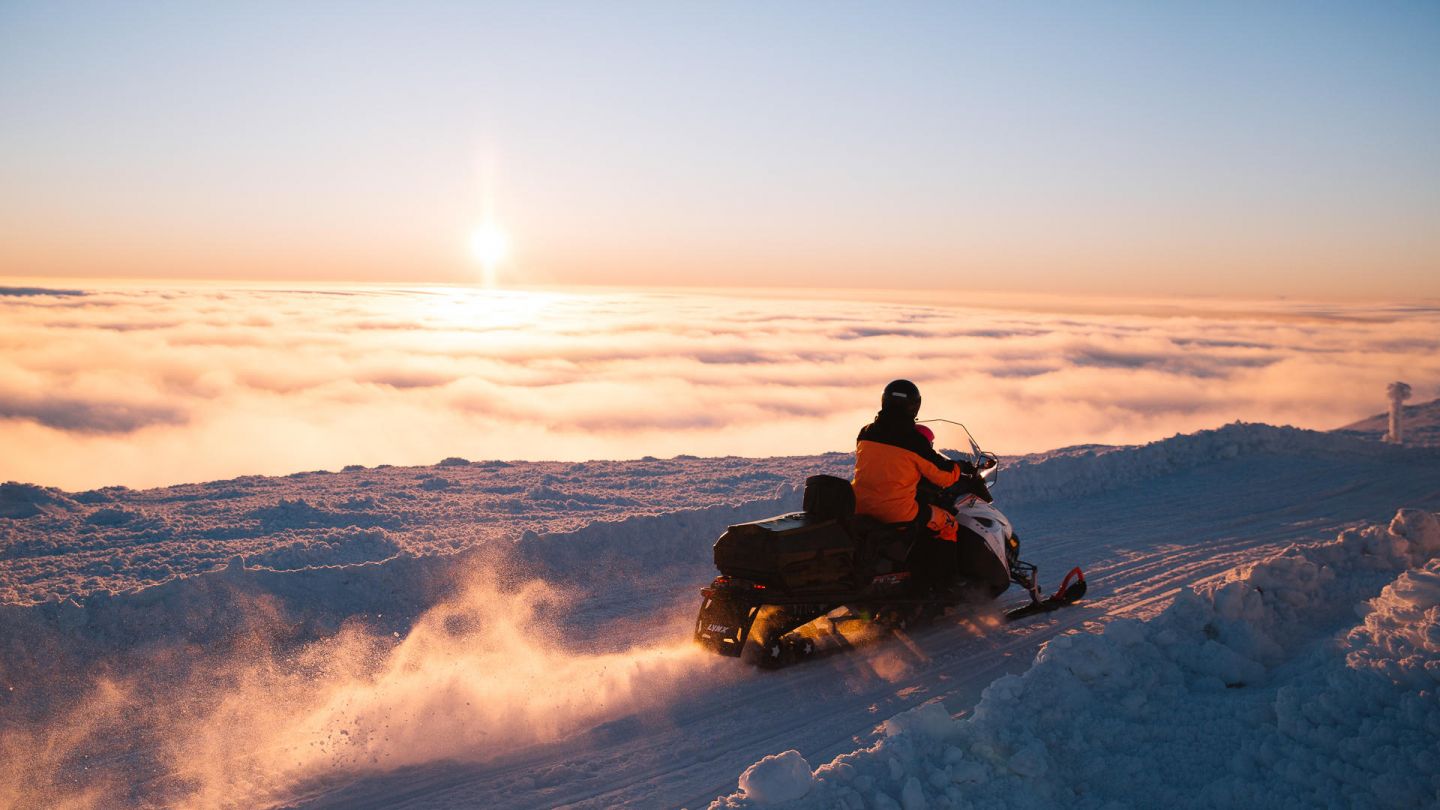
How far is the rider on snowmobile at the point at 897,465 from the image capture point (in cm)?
683

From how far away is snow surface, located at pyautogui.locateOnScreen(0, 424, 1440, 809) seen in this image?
424cm

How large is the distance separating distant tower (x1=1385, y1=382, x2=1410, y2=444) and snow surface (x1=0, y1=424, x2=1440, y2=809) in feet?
19.0

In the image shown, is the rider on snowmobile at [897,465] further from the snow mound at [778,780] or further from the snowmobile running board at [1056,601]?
the snow mound at [778,780]

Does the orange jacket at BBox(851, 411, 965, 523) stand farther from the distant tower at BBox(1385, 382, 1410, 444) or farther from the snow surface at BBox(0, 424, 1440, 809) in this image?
the distant tower at BBox(1385, 382, 1410, 444)

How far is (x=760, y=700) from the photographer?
6.09 metres

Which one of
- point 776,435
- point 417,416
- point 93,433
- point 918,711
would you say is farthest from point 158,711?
point 93,433

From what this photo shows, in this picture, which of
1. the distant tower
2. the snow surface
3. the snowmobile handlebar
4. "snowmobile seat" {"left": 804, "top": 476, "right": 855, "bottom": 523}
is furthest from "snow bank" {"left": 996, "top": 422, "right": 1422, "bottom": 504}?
"snowmobile seat" {"left": 804, "top": 476, "right": 855, "bottom": 523}

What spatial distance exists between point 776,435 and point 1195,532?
37.0 metres

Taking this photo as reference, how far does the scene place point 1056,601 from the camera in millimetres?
7594

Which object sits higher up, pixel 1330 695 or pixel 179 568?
pixel 1330 695

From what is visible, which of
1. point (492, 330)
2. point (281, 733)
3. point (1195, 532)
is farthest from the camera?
point (492, 330)

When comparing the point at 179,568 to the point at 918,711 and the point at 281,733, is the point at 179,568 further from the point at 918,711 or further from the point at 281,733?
the point at 918,711

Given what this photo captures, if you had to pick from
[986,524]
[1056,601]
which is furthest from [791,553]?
[1056,601]

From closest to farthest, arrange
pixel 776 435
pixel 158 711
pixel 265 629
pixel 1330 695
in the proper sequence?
pixel 1330 695 < pixel 158 711 < pixel 265 629 < pixel 776 435
